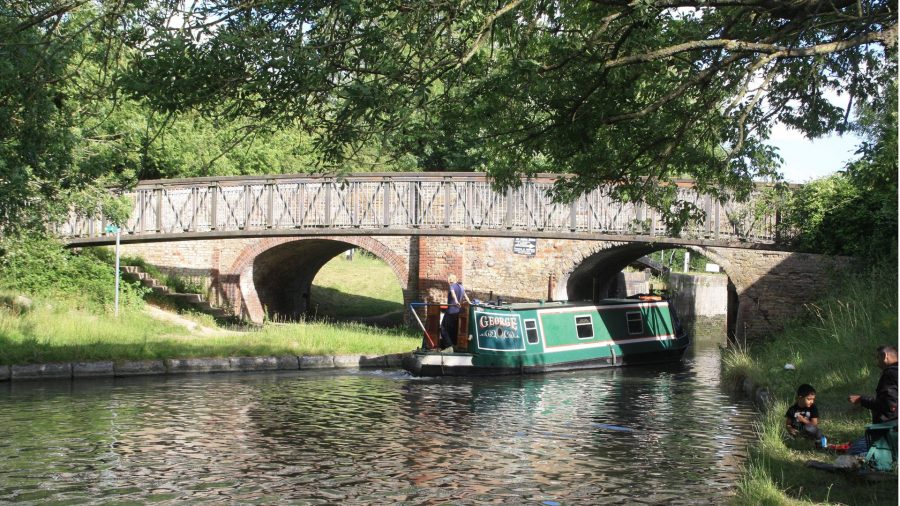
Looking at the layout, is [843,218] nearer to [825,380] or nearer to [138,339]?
[825,380]

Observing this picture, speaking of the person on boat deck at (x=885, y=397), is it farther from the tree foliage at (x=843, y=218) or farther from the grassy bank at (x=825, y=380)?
the tree foliage at (x=843, y=218)

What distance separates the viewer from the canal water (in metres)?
8.46

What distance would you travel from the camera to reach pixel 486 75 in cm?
864

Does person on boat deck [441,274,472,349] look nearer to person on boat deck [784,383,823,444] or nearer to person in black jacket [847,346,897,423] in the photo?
person on boat deck [784,383,823,444]

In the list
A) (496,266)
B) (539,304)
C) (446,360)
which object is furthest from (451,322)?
(496,266)

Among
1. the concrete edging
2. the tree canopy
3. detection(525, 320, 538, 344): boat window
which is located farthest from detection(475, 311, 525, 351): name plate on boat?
the tree canopy

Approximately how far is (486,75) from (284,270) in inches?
790

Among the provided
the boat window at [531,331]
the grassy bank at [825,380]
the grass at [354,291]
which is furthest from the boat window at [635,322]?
the grass at [354,291]

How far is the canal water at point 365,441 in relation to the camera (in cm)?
846

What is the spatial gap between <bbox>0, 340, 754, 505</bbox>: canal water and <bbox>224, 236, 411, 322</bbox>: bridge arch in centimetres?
854

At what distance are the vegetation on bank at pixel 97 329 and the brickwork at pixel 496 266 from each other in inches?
88.3

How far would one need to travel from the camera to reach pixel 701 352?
23.5 m

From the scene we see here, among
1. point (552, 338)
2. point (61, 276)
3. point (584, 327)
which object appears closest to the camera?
point (552, 338)

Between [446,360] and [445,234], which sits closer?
[446,360]
